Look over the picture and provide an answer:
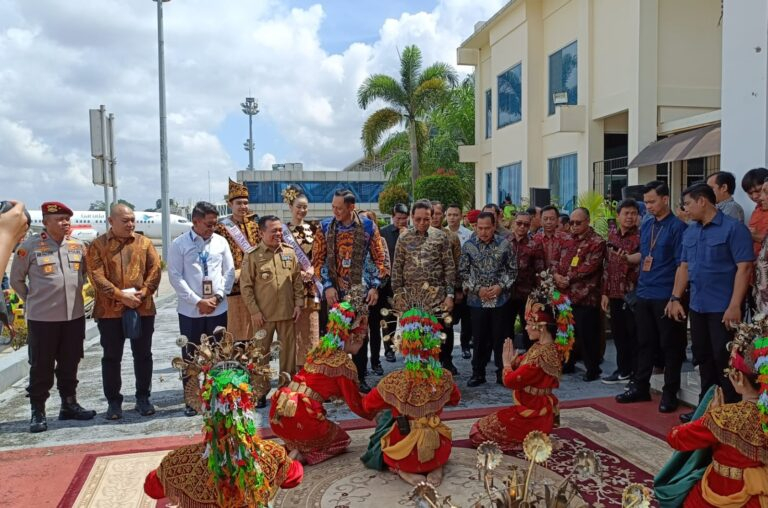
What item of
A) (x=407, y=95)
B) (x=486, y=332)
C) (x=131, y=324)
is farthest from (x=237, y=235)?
(x=407, y=95)

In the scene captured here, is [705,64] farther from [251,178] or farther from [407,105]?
[251,178]

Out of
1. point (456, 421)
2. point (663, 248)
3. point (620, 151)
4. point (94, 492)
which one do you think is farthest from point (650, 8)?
point (94, 492)

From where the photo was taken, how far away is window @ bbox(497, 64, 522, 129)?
16109mm

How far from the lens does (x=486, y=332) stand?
603 cm

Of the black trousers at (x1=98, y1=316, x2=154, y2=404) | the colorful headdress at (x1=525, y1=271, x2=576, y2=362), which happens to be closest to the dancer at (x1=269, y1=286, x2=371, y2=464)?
the colorful headdress at (x1=525, y1=271, x2=576, y2=362)

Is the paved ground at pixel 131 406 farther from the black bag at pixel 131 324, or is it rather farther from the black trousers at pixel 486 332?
the black bag at pixel 131 324

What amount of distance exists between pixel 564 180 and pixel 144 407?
1173 cm

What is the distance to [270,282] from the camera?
531 centimetres

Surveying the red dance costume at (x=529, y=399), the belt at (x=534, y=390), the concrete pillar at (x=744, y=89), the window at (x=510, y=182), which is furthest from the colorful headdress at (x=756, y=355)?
the window at (x=510, y=182)

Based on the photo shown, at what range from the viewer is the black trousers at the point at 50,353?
503 centimetres

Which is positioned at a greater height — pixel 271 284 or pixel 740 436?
pixel 271 284

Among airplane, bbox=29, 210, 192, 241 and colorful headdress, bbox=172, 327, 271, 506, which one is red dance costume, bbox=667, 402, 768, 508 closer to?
colorful headdress, bbox=172, 327, 271, 506

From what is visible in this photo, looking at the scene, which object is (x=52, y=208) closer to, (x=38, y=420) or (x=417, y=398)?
(x=38, y=420)

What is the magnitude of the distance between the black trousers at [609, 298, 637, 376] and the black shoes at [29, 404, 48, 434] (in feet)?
17.6
